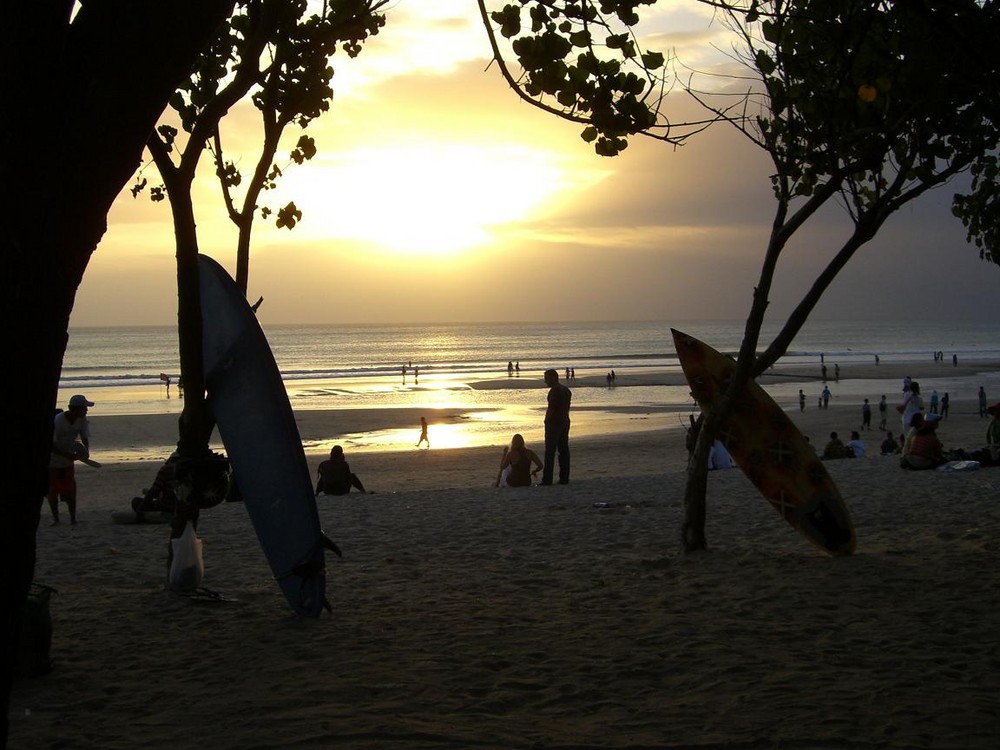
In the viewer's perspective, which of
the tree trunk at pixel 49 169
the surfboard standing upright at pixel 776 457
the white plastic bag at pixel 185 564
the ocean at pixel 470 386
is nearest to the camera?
the tree trunk at pixel 49 169

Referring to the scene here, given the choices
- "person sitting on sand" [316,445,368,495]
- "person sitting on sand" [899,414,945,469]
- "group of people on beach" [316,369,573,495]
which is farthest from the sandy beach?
"person sitting on sand" [316,445,368,495]

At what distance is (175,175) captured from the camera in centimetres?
604

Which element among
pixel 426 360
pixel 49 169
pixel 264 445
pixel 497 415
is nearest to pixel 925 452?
pixel 264 445

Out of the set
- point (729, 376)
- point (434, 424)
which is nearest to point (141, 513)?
point (729, 376)

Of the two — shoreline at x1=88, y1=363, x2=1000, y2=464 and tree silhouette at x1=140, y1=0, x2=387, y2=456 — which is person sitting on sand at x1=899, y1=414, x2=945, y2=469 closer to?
tree silhouette at x1=140, y1=0, x2=387, y2=456

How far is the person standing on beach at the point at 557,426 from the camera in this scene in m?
13.3

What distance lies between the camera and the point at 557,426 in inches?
537

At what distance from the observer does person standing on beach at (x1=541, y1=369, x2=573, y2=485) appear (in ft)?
43.7

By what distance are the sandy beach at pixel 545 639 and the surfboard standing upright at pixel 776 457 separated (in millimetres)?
242

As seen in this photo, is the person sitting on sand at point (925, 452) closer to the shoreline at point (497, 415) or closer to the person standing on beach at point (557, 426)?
the person standing on beach at point (557, 426)

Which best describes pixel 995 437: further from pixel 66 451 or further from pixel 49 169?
pixel 49 169

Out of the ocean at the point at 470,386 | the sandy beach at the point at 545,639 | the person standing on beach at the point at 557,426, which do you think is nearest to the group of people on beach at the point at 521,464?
the person standing on beach at the point at 557,426

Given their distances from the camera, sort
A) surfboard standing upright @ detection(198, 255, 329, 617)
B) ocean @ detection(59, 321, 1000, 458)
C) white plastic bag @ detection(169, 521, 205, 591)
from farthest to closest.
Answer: ocean @ detection(59, 321, 1000, 458) < white plastic bag @ detection(169, 521, 205, 591) < surfboard standing upright @ detection(198, 255, 329, 617)

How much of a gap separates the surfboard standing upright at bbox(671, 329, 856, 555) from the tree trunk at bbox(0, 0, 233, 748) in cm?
584
